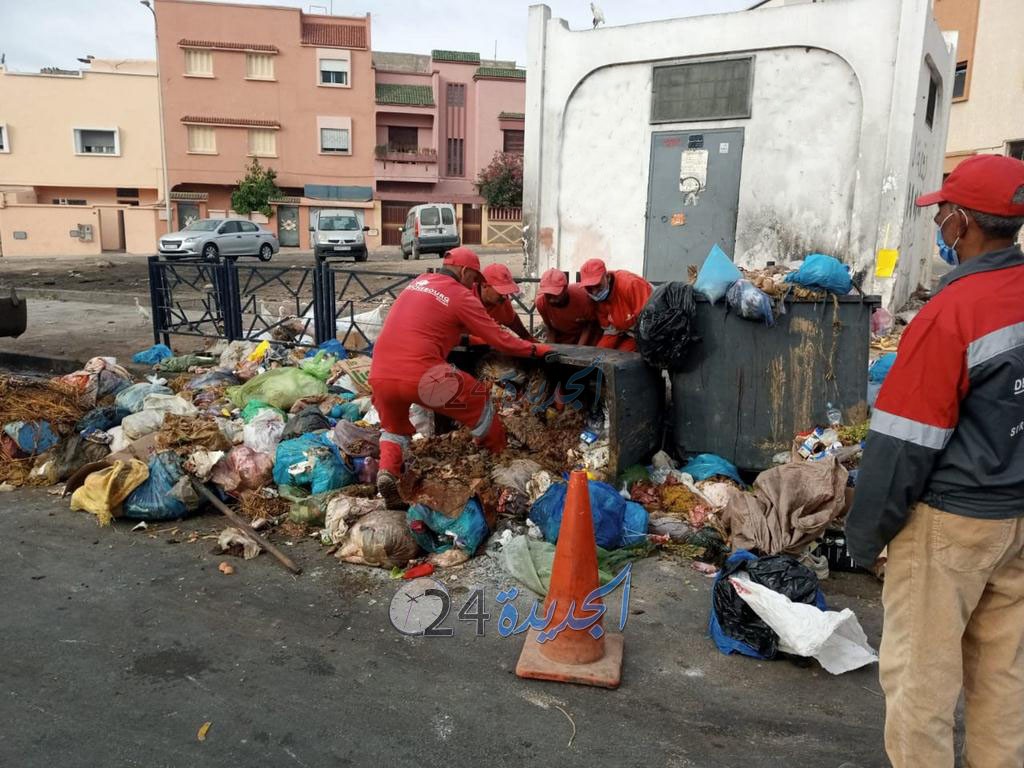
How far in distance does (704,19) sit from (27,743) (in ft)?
32.4

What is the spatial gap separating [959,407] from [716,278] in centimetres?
304

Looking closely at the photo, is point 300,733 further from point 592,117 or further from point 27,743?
point 592,117

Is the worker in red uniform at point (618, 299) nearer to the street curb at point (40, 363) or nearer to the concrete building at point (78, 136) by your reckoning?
the street curb at point (40, 363)

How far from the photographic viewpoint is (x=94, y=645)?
3.28 m

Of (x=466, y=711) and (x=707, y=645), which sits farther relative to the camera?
(x=707, y=645)

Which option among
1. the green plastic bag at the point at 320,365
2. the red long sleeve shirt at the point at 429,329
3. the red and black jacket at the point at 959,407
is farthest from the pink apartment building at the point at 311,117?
the red and black jacket at the point at 959,407

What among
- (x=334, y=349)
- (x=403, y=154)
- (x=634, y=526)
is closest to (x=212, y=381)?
(x=334, y=349)

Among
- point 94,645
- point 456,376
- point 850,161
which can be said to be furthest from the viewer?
point 850,161

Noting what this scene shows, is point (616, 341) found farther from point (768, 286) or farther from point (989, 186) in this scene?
point (989, 186)

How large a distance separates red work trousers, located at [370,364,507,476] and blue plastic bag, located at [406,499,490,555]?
24.1 inches

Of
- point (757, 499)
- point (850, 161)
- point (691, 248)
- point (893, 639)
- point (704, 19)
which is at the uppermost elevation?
point (704, 19)

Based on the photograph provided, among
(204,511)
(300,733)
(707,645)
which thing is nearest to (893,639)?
(707,645)

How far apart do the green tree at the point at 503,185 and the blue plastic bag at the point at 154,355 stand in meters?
30.0

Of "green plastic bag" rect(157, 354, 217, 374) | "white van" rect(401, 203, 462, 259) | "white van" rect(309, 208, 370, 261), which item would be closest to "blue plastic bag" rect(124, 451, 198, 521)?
"green plastic bag" rect(157, 354, 217, 374)
